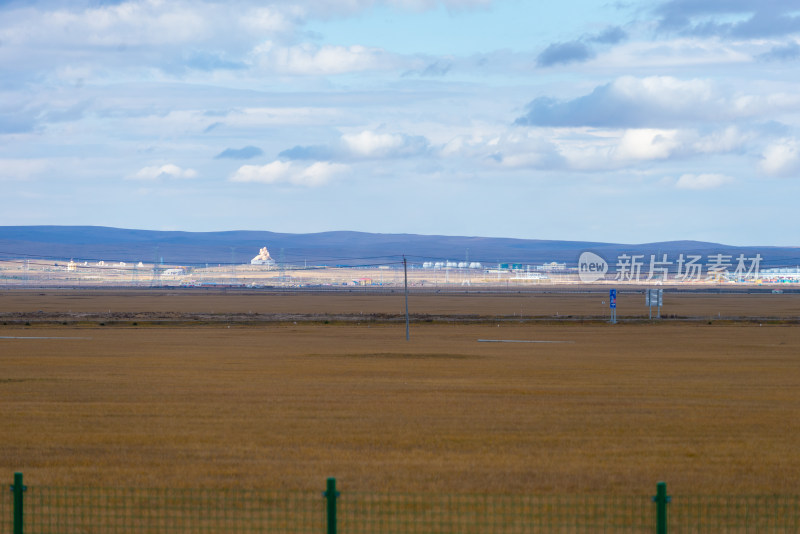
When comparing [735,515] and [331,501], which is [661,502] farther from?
[735,515]

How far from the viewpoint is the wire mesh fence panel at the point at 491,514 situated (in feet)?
40.8

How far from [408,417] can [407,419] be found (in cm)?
33

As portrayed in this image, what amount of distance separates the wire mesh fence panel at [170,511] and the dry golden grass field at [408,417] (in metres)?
0.84

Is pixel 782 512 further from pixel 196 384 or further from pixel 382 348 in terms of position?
pixel 382 348

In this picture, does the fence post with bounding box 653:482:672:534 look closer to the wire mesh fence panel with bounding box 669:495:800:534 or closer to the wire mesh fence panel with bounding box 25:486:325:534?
the wire mesh fence panel with bounding box 669:495:800:534

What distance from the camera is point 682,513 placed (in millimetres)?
13180

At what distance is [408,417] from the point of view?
22406 millimetres

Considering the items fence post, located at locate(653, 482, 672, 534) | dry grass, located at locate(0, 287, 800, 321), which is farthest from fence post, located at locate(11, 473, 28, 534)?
dry grass, located at locate(0, 287, 800, 321)

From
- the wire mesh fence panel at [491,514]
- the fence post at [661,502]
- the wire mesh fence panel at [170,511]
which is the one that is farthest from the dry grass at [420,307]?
the fence post at [661,502]

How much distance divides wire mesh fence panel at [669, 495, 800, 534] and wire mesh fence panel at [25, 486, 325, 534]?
4785 millimetres

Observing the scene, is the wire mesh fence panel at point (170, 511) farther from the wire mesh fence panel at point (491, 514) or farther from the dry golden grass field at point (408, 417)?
the dry golden grass field at point (408, 417)

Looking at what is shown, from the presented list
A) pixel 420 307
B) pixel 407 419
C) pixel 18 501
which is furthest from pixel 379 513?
pixel 420 307

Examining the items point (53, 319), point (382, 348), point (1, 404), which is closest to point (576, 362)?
point (382, 348)

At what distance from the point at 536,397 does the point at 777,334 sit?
121 ft
